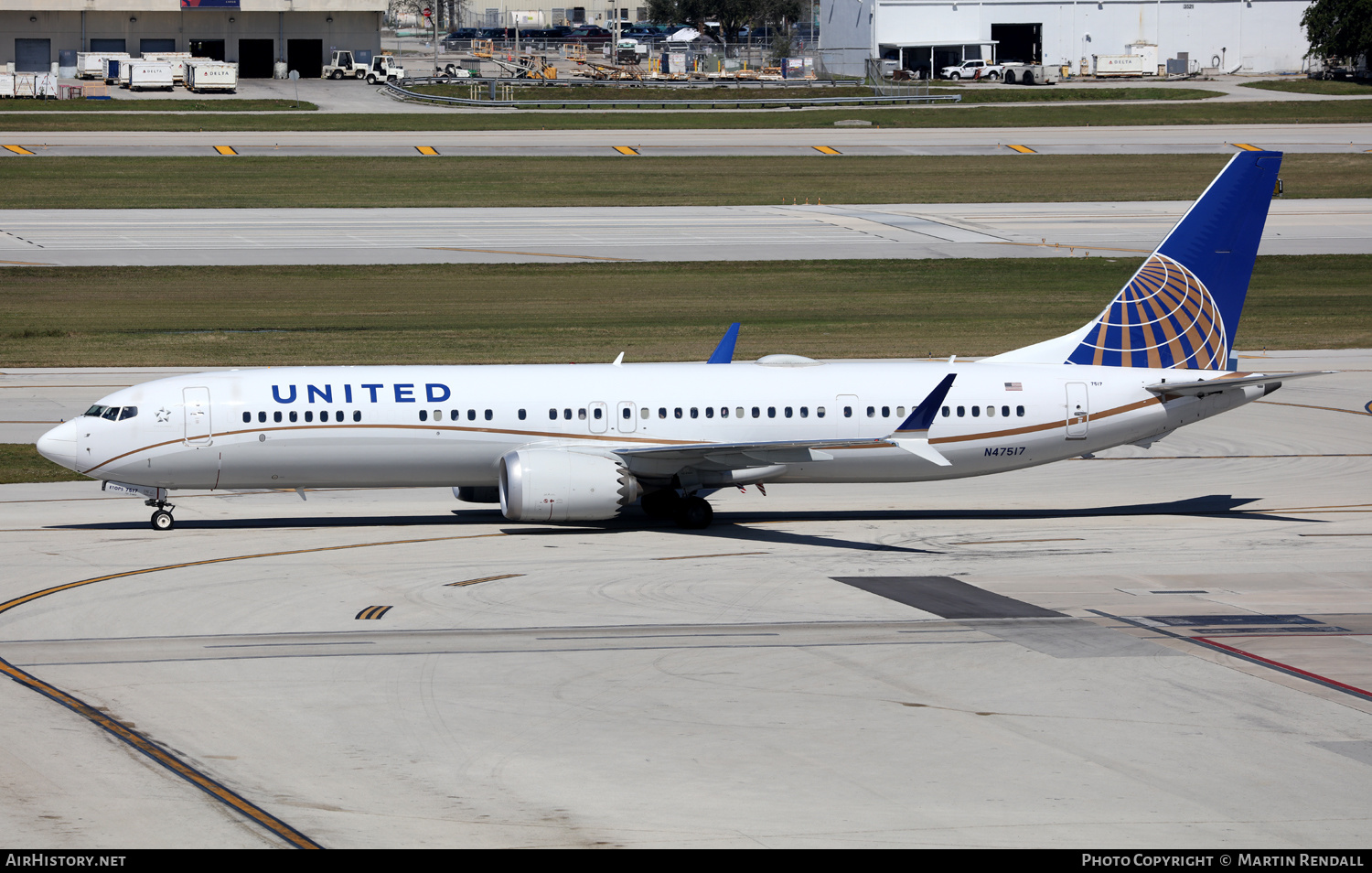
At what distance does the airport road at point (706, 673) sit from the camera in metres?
20.0

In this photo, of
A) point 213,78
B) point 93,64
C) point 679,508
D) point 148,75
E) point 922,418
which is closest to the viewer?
point 922,418

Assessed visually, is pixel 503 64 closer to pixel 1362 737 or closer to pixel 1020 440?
pixel 1020 440

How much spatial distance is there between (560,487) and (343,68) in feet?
450

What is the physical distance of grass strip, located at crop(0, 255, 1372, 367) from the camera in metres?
62.3

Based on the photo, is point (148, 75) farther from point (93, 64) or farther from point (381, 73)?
point (381, 73)

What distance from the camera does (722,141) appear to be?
119438mm

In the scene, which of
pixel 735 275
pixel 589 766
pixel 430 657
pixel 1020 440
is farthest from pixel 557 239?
pixel 589 766

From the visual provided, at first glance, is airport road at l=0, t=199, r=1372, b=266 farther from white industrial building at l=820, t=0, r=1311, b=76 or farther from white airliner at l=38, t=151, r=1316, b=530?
white industrial building at l=820, t=0, r=1311, b=76

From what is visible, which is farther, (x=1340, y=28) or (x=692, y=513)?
(x=1340, y=28)

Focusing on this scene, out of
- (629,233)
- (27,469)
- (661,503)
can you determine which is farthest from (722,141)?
(661,503)

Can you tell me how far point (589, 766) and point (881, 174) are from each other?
89.6 m

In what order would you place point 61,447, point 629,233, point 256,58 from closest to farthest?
point 61,447
point 629,233
point 256,58

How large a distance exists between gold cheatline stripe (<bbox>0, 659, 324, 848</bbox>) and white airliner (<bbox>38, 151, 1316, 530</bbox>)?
11.6m

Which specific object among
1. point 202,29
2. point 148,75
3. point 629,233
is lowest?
point 629,233
